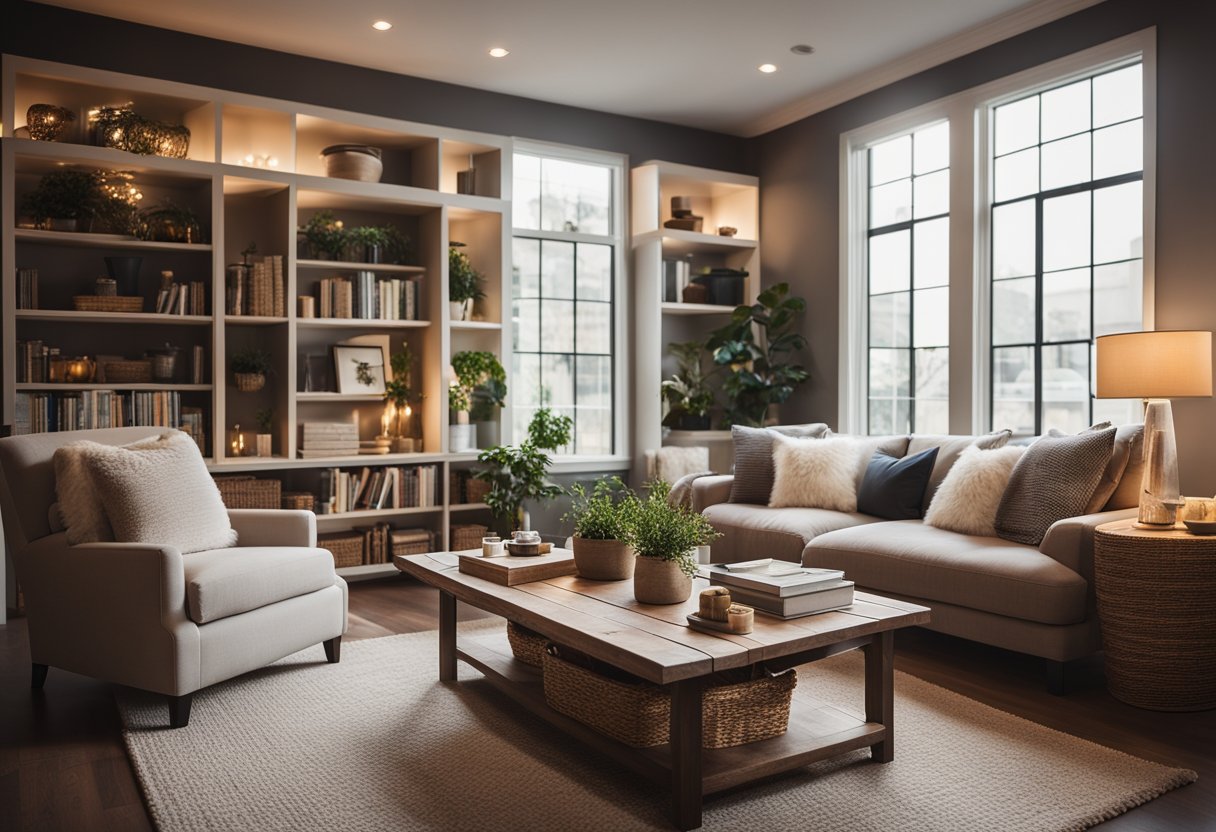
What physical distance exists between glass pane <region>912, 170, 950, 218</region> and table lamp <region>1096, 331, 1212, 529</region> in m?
1.79

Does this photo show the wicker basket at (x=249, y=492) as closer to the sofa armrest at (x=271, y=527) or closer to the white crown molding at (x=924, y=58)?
the sofa armrest at (x=271, y=527)

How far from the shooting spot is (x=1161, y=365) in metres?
3.68

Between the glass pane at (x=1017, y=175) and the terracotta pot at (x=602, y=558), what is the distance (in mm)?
3303

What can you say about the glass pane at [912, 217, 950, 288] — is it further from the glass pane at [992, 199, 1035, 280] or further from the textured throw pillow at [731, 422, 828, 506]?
the textured throw pillow at [731, 422, 828, 506]

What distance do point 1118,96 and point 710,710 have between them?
3795 millimetres

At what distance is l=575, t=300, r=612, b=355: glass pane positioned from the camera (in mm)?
6238

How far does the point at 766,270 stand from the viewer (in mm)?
6566

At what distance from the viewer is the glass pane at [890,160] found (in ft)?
18.4

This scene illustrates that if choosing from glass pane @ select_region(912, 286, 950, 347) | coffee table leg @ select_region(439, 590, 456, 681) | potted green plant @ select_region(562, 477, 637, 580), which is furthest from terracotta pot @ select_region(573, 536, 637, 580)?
glass pane @ select_region(912, 286, 950, 347)

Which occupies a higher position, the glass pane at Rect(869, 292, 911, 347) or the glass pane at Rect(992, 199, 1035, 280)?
the glass pane at Rect(992, 199, 1035, 280)

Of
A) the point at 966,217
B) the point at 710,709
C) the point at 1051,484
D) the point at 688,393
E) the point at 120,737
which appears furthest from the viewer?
the point at 688,393

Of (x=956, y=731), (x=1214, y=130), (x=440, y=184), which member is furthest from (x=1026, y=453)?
(x=440, y=184)

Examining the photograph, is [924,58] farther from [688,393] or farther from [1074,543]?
[1074,543]

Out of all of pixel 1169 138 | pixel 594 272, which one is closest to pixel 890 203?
pixel 1169 138
